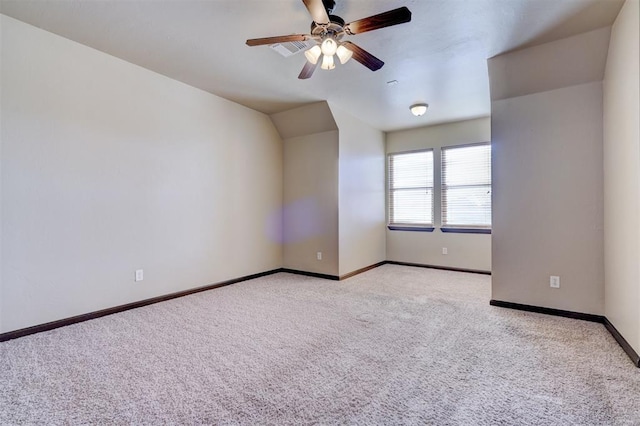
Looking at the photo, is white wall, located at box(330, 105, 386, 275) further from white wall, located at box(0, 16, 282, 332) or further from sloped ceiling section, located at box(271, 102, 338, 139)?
white wall, located at box(0, 16, 282, 332)

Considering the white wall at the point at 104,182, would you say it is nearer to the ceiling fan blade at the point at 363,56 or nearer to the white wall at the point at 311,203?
the white wall at the point at 311,203

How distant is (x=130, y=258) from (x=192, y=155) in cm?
143

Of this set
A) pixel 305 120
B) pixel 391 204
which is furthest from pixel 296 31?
pixel 391 204

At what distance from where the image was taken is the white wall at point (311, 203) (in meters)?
4.76

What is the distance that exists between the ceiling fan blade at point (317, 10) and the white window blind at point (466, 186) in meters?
3.95

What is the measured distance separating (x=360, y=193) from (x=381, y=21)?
3409 mm

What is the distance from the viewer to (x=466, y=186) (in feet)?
17.0

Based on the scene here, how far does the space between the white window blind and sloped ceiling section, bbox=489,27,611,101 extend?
1.97 m

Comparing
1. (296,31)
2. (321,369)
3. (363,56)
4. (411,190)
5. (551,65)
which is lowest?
(321,369)

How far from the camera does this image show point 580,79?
114 inches

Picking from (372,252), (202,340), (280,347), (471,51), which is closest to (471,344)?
(280,347)

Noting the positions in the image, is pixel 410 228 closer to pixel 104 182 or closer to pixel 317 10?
pixel 317 10

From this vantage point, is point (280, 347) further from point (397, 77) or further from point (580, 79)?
point (580, 79)

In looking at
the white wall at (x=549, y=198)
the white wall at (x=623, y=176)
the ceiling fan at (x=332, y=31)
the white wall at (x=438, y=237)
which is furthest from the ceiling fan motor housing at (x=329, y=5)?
the white wall at (x=438, y=237)
